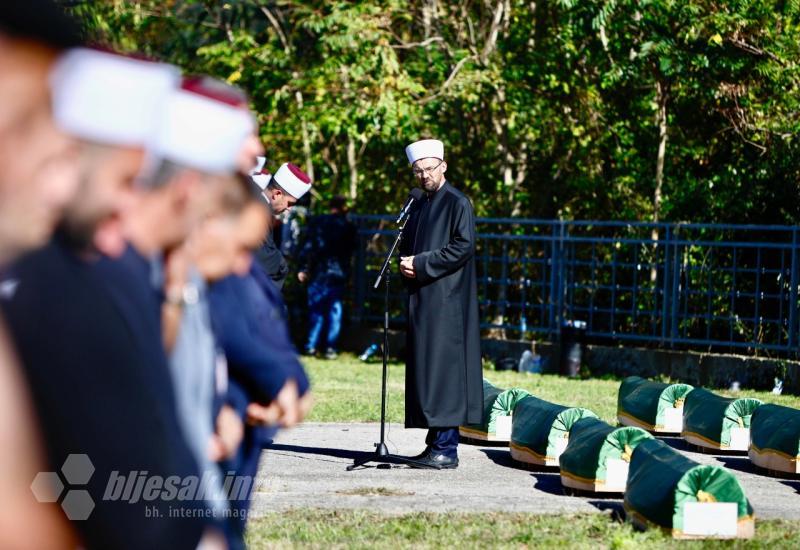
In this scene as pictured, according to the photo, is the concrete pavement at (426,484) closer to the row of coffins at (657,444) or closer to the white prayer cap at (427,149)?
the row of coffins at (657,444)

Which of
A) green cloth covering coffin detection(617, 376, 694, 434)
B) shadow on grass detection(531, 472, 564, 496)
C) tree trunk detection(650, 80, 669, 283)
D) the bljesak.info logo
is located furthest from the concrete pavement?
tree trunk detection(650, 80, 669, 283)

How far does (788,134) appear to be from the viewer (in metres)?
17.7

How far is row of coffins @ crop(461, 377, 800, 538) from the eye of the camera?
289 inches

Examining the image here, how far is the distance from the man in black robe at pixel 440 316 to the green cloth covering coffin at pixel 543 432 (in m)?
0.45

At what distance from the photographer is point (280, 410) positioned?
374 centimetres

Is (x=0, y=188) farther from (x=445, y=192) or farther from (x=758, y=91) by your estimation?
(x=758, y=91)

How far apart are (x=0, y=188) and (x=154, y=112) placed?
17.6 inches

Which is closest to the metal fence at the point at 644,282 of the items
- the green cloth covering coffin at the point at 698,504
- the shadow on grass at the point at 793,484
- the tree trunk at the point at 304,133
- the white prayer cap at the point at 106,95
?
the tree trunk at the point at 304,133

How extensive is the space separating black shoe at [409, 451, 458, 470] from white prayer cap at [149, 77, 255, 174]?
23.2 feet

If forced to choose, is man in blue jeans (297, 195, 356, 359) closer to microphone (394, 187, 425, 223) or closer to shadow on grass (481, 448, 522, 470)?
shadow on grass (481, 448, 522, 470)

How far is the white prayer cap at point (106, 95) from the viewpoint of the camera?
7.56ft

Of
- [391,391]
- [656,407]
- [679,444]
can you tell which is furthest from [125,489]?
[391,391]

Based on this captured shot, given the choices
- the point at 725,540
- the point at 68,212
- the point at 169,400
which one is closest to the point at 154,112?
the point at 68,212

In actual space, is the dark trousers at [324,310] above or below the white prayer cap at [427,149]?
below
